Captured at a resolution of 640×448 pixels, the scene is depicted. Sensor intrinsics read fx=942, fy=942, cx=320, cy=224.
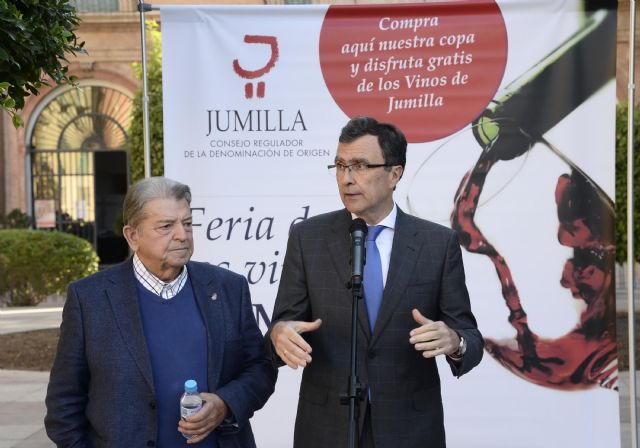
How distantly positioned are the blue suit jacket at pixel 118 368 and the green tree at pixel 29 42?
1254 mm

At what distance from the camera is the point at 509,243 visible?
548 centimetres

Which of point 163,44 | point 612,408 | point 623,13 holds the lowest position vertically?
→ point 612,408

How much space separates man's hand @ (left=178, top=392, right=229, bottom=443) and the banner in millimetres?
2335

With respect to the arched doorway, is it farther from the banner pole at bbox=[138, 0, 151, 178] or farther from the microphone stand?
the microphone stand

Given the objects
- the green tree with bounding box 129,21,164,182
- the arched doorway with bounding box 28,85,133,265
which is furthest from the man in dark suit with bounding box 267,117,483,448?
the arched doorway with bounding box 28,85,133,265

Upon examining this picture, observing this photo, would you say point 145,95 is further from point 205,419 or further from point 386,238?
point 205,419

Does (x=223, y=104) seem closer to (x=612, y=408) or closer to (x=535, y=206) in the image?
(x=535, y=206)

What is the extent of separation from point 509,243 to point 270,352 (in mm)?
2432

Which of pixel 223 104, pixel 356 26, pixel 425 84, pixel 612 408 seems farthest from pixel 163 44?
pixel 612 408

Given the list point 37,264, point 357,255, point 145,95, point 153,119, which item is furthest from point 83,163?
point 357,255

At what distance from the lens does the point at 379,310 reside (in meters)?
3.43

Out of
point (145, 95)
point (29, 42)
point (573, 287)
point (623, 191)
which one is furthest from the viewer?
point (623, 191)

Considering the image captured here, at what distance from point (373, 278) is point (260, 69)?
2.34 metres

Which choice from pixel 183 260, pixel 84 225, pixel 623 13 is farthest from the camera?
pixel 84 225
